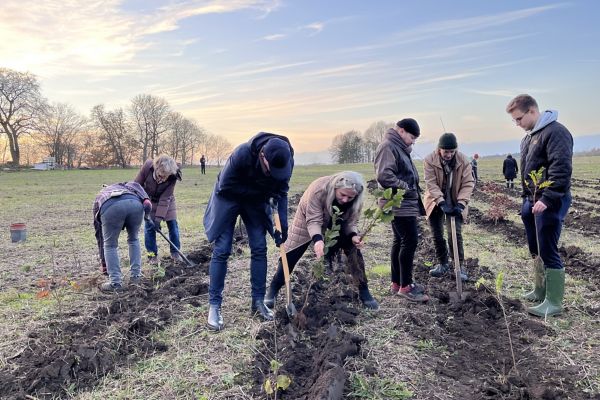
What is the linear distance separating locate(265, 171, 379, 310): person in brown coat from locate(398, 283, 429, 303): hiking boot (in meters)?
0.47

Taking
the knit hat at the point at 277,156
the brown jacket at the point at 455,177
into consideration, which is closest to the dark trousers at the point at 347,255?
the knit hat at the point at 277,156

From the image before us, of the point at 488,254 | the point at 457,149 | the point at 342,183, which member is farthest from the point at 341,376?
the point at 488,254

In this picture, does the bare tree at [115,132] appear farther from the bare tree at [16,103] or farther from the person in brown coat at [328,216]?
the person in brown coat at [328,216]

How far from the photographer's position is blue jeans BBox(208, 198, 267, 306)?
419cm

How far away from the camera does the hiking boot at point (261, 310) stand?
4315mm

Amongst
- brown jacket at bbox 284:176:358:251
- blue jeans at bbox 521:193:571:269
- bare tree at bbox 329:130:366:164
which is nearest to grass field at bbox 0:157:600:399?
blue jeans at bbox 521:193:571:269

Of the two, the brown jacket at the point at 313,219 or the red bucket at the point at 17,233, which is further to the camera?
the red bucket at the point at 17,233

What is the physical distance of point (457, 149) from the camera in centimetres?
553

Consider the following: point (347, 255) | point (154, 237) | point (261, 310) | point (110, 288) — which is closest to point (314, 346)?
point (261, 310)

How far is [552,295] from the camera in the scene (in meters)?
4.44

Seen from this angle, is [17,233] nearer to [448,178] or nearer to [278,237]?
[278,237]

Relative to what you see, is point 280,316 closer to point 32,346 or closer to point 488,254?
point 32,346

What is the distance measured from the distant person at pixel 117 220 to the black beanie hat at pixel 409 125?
10.2 ft

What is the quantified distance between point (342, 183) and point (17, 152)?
1955 inches
